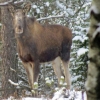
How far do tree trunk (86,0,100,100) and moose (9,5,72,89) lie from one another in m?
6.67

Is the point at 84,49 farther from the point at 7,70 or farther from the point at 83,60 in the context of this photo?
the point at 7,70

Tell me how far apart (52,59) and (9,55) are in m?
2.43

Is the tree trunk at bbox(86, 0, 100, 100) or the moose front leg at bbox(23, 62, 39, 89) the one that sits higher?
the tree trunk at bbox(86, 0, 100, 100)

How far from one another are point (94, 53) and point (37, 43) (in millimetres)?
7428

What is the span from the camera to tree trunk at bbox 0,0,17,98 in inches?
464

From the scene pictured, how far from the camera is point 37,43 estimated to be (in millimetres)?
9633

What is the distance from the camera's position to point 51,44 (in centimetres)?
1001

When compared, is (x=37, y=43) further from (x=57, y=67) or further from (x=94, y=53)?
(x=94, y=53)

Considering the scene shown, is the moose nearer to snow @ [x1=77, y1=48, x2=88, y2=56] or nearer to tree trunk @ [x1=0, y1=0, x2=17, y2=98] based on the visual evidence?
snow @ [x1=77, y1=48, x2=88, y2=56]

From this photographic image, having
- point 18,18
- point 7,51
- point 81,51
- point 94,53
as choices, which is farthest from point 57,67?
point 94,53

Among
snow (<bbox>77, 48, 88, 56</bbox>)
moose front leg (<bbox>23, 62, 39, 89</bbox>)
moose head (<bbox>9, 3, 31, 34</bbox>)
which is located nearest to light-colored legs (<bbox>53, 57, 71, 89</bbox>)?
snow (<bbox>77, 48, 88, 56</bbox>)

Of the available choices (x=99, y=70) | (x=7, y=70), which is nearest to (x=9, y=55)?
(x=7, y=70)

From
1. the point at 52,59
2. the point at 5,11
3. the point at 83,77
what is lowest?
the point at 83,77

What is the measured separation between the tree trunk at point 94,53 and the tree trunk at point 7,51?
9483 millimetres
